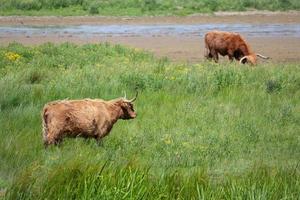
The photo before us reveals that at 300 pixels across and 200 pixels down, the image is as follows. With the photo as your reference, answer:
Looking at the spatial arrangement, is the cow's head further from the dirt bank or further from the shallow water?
the dirt bank

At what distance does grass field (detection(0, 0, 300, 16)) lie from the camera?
4262cm

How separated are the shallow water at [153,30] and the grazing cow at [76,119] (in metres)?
21.6

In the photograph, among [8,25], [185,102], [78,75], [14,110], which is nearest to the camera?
[14,110]

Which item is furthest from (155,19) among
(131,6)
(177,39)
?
(177,39)

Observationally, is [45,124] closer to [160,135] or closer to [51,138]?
[51,138]

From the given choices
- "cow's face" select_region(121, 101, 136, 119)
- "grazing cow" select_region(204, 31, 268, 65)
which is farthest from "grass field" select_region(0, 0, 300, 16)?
"cow's face" select_region(121, 101, 136, 119)

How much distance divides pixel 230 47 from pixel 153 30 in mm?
12831

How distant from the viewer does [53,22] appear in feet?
128

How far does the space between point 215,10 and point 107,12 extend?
7.06 m

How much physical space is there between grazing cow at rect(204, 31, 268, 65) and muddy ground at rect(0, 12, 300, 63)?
1.33 m

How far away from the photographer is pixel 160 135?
11.6m

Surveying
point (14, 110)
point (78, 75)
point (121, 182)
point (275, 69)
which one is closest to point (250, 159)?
point (121, 182)

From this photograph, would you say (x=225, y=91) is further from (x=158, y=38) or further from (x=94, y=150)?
(x=158, y=38)

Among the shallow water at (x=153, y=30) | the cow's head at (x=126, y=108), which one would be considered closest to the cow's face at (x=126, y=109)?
the cow's head at (x=126, y=108)
